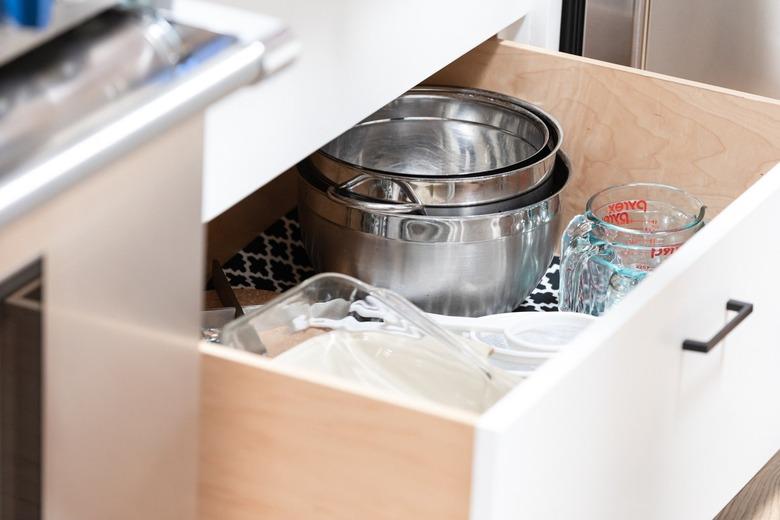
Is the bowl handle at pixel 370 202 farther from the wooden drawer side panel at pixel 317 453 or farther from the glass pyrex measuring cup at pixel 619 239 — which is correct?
the wooden drawer side panel at pixel 317 453

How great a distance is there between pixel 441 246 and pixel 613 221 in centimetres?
23

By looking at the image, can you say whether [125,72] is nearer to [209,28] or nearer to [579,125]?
[209,28]

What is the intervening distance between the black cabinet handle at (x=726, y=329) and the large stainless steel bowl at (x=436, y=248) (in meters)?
0.22

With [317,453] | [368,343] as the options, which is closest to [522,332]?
[368,343]

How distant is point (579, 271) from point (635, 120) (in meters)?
0.20

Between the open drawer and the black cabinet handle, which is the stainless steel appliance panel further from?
the black cabinet handle

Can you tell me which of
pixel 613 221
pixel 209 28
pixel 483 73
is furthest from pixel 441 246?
pixel 209 28

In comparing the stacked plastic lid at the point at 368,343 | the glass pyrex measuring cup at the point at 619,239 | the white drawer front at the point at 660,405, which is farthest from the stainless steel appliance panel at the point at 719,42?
the stacked plastic lid at the point at 368,343

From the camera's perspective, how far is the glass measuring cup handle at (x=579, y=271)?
123 centimetres

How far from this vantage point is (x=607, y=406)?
87cm

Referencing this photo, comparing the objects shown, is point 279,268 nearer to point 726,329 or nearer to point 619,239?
point 619,239

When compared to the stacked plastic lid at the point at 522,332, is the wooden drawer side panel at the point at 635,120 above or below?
above

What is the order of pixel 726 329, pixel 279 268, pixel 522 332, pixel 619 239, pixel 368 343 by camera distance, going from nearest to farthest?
pixel 368 343 < pixel 726 329 < pixel 522 332 < pixel 619 239 < pixel 279 268

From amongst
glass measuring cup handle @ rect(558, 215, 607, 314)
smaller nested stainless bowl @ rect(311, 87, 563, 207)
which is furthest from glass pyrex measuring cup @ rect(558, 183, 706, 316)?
smaller nested stainless bowl @ rect(311, 87, 563, 207)
